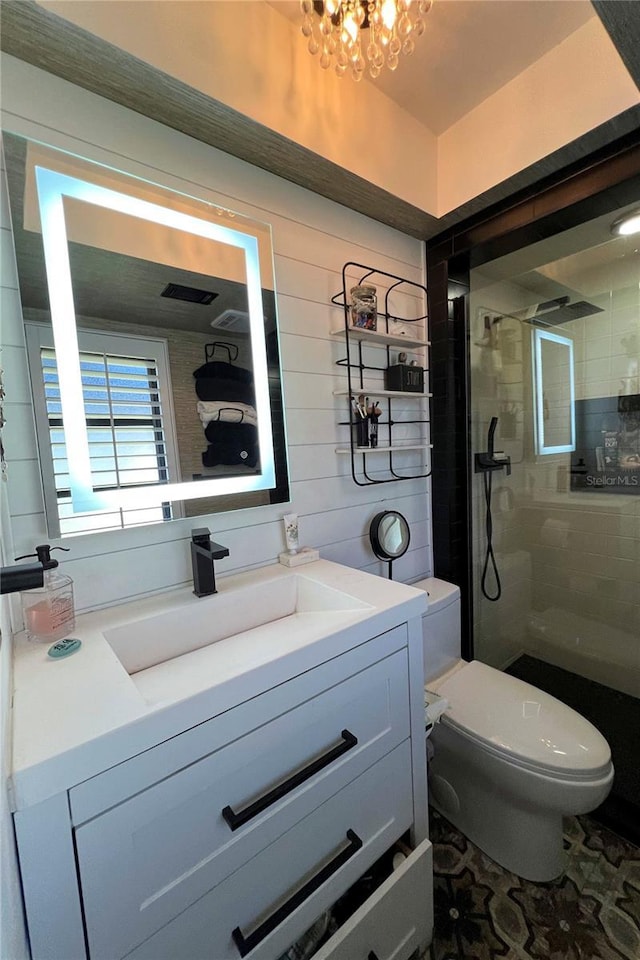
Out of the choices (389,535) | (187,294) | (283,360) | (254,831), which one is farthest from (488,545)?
(187,294)

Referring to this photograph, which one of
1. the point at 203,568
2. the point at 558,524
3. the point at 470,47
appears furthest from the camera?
the point at 558,524

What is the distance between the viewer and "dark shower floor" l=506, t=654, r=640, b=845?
1388 mm

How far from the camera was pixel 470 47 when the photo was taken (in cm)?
112

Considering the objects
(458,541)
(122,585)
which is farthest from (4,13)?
(458,541)

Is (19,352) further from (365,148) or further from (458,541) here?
(458,541)

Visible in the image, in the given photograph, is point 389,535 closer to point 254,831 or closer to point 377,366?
point 377,366

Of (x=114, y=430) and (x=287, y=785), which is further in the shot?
(x=114, y=430)

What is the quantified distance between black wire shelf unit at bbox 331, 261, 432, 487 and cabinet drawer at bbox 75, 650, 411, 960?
790mm

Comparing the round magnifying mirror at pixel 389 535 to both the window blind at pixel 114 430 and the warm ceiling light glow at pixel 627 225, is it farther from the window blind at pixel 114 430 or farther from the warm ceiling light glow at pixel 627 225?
the warm ceiling light glow at pixel 627 225

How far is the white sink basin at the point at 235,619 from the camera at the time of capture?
2.91ft

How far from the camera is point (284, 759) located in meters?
0.72

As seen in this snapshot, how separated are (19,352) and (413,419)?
4.50 feet

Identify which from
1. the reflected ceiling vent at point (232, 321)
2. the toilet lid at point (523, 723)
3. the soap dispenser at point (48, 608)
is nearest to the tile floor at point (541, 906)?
the toilet lid at point (523, 723)

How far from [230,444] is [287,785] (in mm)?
856
